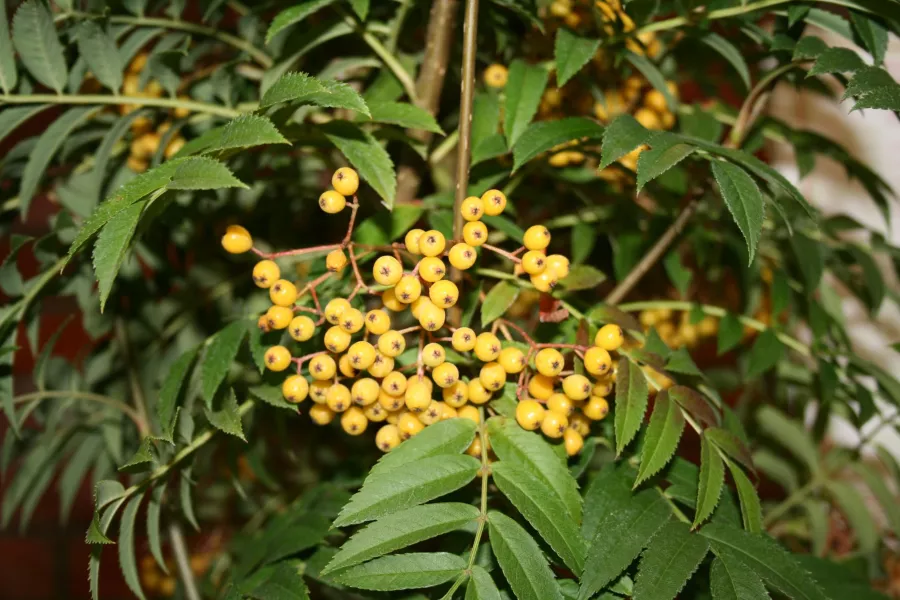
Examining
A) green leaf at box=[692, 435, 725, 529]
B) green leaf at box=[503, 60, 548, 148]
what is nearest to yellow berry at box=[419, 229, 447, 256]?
green leaf at box=[503, 60, 548, 148]

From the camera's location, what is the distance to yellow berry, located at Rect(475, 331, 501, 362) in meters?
0.45

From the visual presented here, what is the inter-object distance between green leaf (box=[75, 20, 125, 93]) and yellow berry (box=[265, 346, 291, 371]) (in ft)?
0.90

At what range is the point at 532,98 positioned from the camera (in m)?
0.52

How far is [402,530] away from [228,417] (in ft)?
0.47

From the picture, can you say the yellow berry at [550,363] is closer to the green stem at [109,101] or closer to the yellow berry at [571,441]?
the yellow berry at [571,441]

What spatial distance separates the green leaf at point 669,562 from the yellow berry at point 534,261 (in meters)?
0.18

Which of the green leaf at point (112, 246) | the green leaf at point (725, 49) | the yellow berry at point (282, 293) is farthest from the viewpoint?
the green leaf at point (725, 49)

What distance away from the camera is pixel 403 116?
1.56 feet

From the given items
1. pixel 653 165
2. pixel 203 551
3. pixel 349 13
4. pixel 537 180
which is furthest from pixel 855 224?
pixel 203 551

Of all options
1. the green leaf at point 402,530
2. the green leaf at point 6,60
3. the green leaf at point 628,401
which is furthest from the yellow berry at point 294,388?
the green leaf at point 6,60

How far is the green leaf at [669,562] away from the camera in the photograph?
16.0 inches

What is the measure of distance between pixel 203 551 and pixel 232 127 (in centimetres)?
82

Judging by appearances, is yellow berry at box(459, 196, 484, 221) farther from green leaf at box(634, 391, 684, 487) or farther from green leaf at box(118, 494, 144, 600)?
green leaf at box(118, 494, 144, 600)

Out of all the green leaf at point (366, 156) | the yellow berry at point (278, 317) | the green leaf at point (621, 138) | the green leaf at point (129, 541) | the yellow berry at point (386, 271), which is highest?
the green leaf at point (621, 138)
